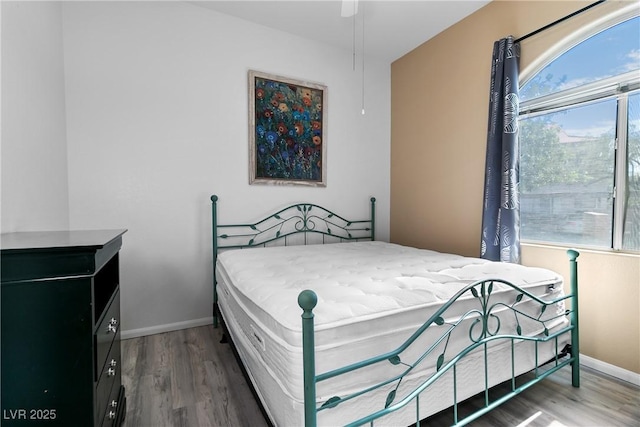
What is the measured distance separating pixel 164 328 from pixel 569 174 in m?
3.38

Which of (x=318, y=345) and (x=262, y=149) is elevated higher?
(x=262, y=149)

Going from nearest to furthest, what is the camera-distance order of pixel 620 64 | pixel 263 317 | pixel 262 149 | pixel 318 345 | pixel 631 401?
1. pixel 318 345
2. pixel 263 317
3. pixel 631 401
4. pixel 620 64
5. pixel 262 149

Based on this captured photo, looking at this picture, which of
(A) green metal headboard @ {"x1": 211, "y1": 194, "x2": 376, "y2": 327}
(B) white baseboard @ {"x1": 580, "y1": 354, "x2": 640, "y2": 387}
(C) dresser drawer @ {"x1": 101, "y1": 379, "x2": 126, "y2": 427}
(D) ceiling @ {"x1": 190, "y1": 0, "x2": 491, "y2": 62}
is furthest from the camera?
(A) green metal headboard @ {"x1": 211, "y1": 194, "x2": 376, "y2": 327}

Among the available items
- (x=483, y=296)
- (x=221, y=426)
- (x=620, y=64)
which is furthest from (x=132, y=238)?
(x=620, y=64)

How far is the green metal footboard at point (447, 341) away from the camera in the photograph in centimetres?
89

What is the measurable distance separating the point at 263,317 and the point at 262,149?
2007 mm

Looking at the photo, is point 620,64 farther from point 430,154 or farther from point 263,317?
point 263,317

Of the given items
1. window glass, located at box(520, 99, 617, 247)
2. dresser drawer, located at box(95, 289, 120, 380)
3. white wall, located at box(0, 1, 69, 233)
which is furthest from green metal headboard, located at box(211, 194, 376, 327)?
window glass, located at box(520, 99, 617, 247)

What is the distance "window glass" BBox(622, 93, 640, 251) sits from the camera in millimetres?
1823

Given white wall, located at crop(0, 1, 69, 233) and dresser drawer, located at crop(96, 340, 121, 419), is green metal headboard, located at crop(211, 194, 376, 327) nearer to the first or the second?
white wall, located at crop(0, 1, 69, 233)

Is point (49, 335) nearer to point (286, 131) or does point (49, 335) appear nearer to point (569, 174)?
point (286, 131)

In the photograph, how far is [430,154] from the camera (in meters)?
3.10

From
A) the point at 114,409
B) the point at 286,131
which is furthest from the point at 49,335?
the point at 286,131

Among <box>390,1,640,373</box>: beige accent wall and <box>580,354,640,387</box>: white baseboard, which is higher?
<box>390,1,640,373</box>: beige accent wall
